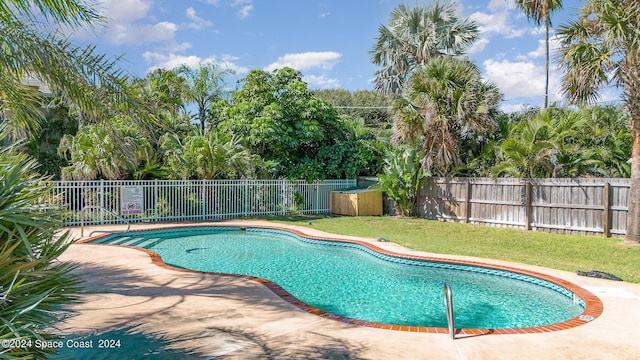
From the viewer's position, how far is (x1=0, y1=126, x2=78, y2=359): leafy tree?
8.52 feet

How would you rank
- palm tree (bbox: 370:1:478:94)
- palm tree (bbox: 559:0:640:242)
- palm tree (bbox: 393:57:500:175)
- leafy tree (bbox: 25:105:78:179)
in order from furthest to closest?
palm tree (bbox: 370:1:478:94) → leafy tree (bbox: 25:105:78:179) → palm tree (bbox: 393:57:500:175) → palm tree (bbox: 559:0:640:242)

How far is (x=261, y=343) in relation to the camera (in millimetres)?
4203

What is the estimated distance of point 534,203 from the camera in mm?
13328

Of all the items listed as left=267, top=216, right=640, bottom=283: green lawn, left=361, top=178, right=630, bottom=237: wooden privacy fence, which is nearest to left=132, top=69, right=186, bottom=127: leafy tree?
left=267, top=216, right=640, bottom=283: green lawn

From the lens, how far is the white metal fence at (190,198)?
566 inches

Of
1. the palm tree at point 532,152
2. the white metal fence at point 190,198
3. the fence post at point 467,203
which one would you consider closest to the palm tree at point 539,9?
the palm tree at point 532,152

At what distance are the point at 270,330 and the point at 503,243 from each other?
892 centimetres

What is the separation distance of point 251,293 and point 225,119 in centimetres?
1517

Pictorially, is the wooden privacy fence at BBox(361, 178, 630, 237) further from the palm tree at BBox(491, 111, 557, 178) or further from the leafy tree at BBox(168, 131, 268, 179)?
the leafy tree at BBox(168, 131, 268, 179)

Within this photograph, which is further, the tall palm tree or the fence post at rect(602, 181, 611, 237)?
the fence post at rect(602, 181, 611, 237)

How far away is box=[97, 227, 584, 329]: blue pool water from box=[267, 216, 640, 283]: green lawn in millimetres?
1333

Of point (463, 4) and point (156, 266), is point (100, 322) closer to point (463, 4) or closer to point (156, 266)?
point (156, 266)

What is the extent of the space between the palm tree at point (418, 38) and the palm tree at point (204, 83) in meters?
9.66

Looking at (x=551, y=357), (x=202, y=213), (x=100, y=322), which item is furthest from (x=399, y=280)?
(x=202, y=213)
